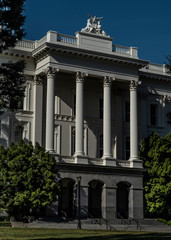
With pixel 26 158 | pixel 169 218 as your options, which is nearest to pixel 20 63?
pixel 26 158

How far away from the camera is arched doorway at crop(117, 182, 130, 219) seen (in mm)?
53812

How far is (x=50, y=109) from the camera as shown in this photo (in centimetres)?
4872

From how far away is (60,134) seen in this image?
172 feet

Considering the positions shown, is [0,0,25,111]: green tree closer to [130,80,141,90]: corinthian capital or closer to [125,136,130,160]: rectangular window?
[130,80,141,90]: corinthian capital

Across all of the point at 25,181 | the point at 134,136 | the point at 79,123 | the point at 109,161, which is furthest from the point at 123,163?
the point at 25,181

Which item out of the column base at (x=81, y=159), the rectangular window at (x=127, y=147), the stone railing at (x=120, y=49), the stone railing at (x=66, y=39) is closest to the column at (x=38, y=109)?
the column base at (x=81, y=159)

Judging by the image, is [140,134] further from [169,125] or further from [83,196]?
[83,196]

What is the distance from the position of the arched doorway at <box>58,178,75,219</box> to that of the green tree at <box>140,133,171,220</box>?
7.44 meters

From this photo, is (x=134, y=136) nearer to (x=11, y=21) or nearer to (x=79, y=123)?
(x=79, y=123)

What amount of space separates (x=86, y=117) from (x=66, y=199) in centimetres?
859

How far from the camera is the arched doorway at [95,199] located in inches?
2062

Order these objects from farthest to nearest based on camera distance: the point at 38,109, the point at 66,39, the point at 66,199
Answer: the point at 66,199, the point at 38,109, the point at 66,39

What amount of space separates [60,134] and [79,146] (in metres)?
3.85

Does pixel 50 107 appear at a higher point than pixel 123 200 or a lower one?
higher
